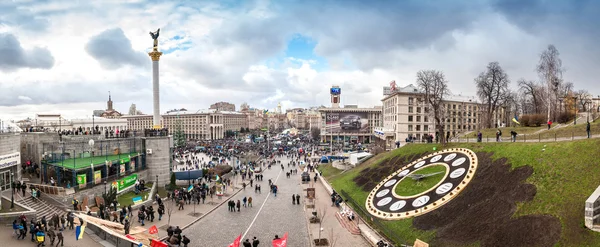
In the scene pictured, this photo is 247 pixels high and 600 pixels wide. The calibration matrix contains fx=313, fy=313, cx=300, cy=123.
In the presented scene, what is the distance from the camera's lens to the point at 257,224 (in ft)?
85.2

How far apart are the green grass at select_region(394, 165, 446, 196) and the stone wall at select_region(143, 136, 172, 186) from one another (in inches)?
1150

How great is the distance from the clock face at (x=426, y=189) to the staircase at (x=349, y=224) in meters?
1.85

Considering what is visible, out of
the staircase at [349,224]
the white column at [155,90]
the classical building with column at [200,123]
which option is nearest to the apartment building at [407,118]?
the staircase at [349,224]

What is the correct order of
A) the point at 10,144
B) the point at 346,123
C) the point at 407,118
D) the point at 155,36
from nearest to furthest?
the point at 10,144, the point at 155,36, the point at 407,118, the point at 346,123

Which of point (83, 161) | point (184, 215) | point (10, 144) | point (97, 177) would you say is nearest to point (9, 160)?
point (10, 144)

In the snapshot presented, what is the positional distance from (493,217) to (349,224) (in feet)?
34.1

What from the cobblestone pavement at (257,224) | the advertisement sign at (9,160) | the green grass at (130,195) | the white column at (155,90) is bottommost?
the cobblestone pavement at (257,224)

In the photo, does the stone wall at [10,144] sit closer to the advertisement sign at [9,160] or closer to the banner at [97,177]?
the advertisement sign at [9,160]

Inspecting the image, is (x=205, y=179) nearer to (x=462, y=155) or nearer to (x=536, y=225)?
(x=462, y=155)

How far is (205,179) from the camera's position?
45.0 meters

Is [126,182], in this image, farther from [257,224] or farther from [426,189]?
[426,189]

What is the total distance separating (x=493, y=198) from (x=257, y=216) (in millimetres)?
18685

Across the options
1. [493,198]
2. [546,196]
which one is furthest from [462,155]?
[546,196]

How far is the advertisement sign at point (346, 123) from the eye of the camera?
392 feet
